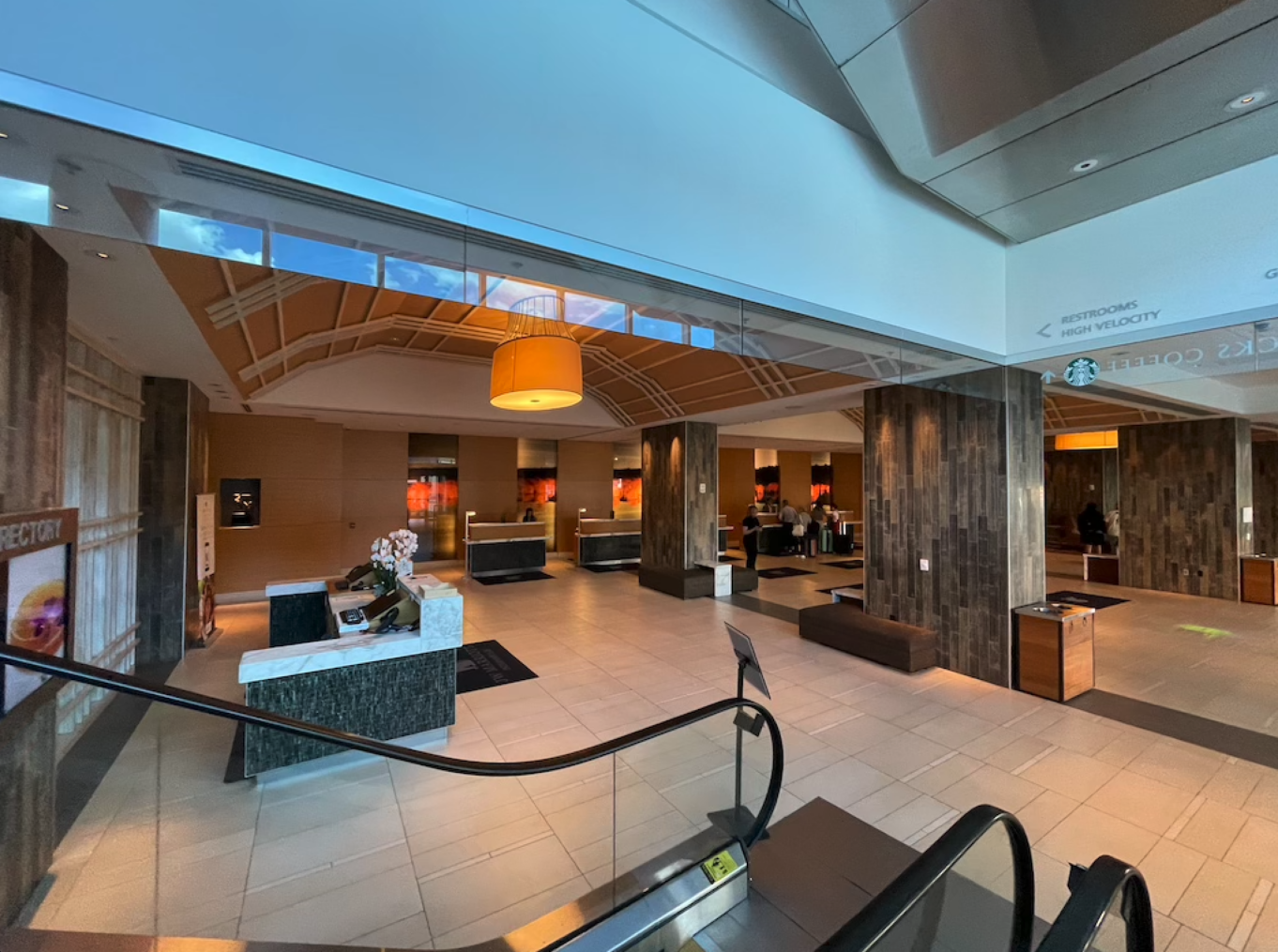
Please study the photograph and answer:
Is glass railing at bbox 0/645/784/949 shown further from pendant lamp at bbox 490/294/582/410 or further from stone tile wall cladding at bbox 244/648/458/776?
pendant lamp at bbox 490/294/582/410

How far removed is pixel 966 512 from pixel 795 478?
1223 cm

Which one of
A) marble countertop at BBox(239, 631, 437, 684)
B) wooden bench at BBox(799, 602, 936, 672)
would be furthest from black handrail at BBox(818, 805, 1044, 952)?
wooden bench at BBox(799, 602, 936, 672)

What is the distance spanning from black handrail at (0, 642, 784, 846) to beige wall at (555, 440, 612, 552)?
1187 cm

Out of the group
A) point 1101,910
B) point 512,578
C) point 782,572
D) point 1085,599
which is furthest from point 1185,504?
point 512,578

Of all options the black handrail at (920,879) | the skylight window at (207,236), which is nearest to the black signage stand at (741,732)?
the black handrail at (920,879)

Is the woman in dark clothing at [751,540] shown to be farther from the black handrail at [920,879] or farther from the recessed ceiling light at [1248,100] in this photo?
the black handrail at [920,879]

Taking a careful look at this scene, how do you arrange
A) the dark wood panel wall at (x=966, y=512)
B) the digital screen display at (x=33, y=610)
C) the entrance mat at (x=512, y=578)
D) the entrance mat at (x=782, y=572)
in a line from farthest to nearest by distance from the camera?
the entrance mat at (x=782, y=572)
the entrance mat at (x=512, y=578)
the dark wood panel wall at (x=966, y=512)
the digital screen display at (x=33, y=610)

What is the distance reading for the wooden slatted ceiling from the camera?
12.7 ft

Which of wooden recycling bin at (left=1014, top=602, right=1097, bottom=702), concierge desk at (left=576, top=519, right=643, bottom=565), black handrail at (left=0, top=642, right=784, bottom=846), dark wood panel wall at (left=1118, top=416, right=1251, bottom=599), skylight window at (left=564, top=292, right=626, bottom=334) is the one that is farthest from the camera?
concierge desk at (left=576, top=519, right=643, bottom=565)

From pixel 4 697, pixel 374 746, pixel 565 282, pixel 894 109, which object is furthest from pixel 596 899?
pixel 894 109

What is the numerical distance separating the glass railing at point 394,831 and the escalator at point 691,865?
0.02 meters

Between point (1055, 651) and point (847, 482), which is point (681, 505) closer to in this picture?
point (1055, 651)

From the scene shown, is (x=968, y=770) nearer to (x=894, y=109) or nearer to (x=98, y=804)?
(x=894, y=109)

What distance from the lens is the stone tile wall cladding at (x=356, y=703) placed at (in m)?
3.57
